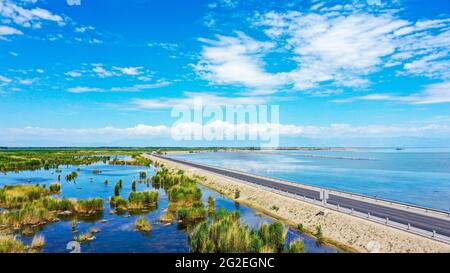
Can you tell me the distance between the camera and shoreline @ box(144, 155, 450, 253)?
1991cm

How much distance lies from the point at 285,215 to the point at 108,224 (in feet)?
56.4

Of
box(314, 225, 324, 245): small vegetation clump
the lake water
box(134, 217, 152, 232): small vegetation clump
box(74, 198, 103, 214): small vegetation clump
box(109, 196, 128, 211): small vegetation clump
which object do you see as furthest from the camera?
box(109, 196, 128, 211): small vegetation clump

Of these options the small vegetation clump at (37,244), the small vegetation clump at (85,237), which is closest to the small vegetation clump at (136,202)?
the small vegetation clump at (85,237)

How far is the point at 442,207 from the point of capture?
3872 centimetres

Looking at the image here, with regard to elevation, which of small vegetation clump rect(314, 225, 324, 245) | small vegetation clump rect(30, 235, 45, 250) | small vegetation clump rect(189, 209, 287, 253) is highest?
small vegetation clump rect(189, 209, 287, 253)

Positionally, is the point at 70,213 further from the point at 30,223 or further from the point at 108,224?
the point at 108,224

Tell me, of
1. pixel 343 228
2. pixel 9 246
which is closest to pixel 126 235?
pixel 9 246

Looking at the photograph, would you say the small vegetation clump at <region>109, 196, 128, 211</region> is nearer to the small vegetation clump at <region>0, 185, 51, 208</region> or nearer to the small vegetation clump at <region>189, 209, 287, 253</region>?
the small vegetation clump at <region>0, 185, 51, 208</region>

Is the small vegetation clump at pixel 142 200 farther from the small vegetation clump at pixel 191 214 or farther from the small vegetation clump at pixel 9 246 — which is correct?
the small vegetation clump at pixel 9 246

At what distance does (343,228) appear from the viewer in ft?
81.0

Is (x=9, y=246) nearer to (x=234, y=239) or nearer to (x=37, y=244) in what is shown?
(x=37, y=244)

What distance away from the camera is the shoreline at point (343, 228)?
19906 millimetres

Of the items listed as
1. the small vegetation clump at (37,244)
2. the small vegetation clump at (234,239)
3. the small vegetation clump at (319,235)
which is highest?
the small vegetation clump at (234,239)

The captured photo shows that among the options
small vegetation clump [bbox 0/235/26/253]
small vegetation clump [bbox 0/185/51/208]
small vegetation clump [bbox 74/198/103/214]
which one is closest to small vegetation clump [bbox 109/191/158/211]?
small vegetation clump [bbox 74/198/103/214]
